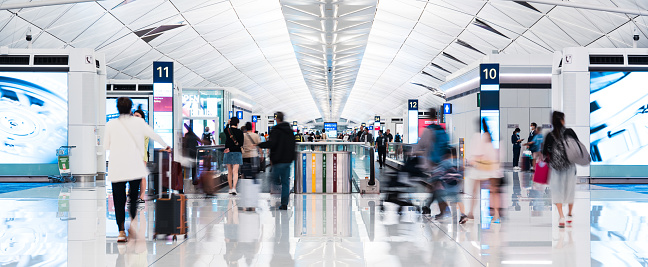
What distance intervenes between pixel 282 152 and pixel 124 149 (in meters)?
3.66

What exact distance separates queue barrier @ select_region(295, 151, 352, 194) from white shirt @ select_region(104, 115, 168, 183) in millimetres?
6661

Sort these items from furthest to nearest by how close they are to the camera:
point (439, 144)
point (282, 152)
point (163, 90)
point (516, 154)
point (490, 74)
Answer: point (516, 154) → point (490, 74) → point (163, 90) → point (282, 152) → point (439, 144)

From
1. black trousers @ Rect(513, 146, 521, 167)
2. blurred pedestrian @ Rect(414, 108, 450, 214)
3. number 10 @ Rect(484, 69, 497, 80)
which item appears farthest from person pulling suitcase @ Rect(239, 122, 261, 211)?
black trousers @ Rect(513, 146, 521, 167)

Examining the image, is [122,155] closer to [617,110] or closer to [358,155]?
[358,155]

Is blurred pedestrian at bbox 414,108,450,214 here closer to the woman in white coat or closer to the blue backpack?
the blue backpack

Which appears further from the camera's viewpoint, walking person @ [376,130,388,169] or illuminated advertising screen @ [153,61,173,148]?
walking person @ [376,130,388,169]

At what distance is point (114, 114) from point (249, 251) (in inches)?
930

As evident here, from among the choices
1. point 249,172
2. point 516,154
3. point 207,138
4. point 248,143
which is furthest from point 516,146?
point 248,143

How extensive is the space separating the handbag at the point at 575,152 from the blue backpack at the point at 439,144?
63.1 inches

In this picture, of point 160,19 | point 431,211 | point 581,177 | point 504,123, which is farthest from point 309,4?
point 431,211

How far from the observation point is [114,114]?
28750 millimetres

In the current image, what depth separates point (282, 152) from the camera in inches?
420

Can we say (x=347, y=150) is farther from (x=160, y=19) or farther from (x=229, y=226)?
(x=160, y=19)

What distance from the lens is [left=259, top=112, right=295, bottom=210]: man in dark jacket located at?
419 inches
